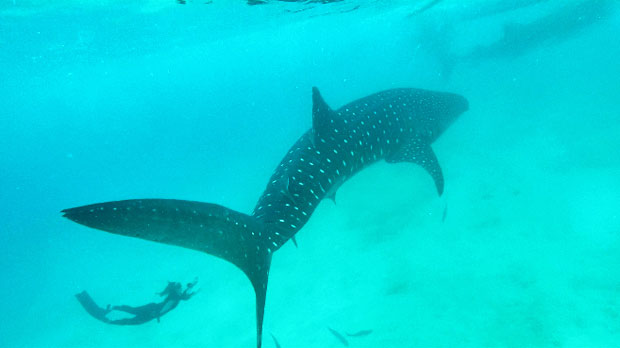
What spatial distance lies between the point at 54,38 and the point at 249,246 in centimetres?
2624

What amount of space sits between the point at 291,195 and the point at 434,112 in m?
5.55

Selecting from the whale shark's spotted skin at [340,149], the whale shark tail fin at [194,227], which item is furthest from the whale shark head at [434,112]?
the whale shark tail fin at [194,227]

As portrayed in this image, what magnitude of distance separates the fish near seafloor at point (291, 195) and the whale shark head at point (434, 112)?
47 mm

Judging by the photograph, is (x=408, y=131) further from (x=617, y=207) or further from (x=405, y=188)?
(x=405, y=188)

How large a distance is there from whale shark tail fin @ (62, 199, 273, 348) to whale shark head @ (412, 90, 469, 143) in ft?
Answer: 16.3

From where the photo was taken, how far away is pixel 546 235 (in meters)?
8.43

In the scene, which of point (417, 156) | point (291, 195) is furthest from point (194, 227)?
point (417, 156)

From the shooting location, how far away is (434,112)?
8500mm

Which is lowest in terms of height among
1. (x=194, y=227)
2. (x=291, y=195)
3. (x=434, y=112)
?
(x=434, y=112)

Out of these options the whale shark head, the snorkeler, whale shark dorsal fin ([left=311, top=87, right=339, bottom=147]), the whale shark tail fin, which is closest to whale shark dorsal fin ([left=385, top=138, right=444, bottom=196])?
the whale shark head

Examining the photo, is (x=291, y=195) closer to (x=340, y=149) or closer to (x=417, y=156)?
(x=340, y=149)

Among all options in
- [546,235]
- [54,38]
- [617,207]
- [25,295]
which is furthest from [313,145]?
[25,295]

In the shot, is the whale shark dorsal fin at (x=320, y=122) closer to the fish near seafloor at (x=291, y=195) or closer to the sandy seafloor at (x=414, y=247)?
the fish near seafloor at (x=291, y=195)

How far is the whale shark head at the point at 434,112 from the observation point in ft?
25.6
